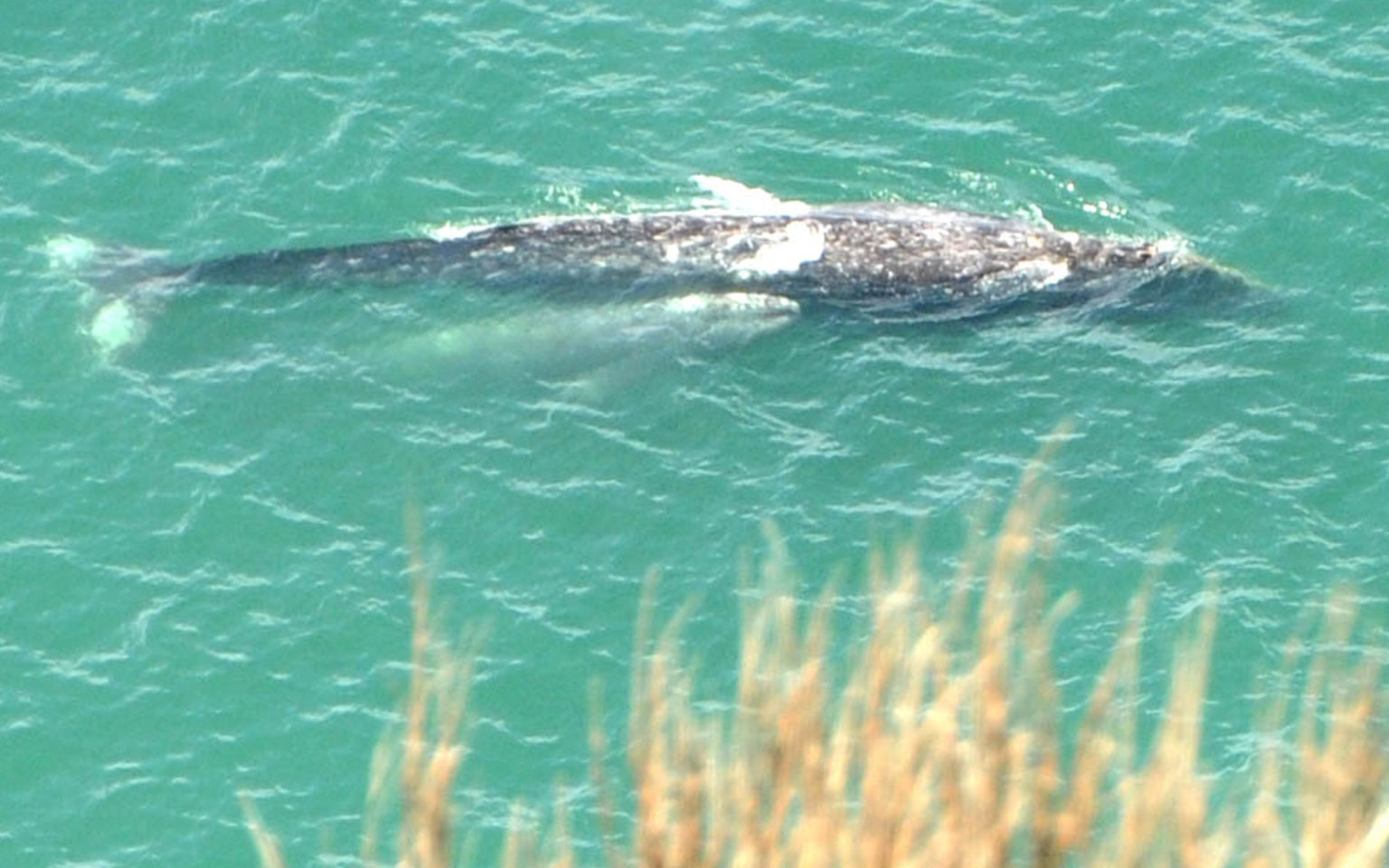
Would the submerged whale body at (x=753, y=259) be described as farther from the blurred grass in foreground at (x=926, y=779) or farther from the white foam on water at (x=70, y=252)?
the blurred grass in foreground at (x=926, y=779)

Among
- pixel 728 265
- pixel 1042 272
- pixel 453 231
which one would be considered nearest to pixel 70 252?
pixel 453 231

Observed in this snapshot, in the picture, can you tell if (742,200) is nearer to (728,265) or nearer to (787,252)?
(787,252)

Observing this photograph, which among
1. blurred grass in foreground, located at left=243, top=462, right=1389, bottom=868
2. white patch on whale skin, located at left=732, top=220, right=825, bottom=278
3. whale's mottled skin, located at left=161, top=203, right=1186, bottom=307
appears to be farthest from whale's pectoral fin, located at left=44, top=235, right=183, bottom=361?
blurred grass in foreground, located at left=243, top=462, right=1389, bottom=868

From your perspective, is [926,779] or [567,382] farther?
[567,382]

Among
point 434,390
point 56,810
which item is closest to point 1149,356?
point 434,390

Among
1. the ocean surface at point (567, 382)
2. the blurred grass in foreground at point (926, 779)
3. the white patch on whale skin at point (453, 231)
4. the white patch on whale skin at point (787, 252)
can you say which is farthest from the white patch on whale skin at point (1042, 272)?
the blurred grass in foreground at point (926, 779)

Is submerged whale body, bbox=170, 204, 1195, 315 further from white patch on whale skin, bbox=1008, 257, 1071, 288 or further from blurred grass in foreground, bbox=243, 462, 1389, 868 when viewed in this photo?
blurred grass in foreground, bbox=243, 462, 1389, 868
